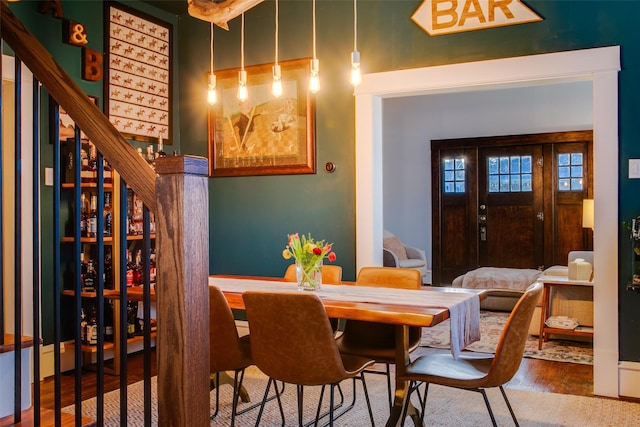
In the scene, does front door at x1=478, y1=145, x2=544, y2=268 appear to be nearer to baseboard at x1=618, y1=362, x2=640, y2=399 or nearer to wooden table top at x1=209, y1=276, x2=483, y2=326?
baseboard at x1=618, y1=362, x2=640, y2=399

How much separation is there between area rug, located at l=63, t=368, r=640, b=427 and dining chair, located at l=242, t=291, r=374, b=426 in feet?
2.60

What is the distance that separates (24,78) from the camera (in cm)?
398

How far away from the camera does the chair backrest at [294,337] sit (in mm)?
2467

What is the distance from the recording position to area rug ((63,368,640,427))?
3.25 meters

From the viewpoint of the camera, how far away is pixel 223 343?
2.89m

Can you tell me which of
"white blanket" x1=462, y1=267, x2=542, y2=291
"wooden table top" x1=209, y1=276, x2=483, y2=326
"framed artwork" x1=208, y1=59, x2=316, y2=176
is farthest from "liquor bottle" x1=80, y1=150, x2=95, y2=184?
"white blanket" x1=462, y1=267, x2=542, y2=291

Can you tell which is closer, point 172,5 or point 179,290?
point 179,290

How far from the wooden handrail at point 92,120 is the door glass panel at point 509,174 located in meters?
7.60

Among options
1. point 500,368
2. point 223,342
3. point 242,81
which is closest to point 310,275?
point 223,342

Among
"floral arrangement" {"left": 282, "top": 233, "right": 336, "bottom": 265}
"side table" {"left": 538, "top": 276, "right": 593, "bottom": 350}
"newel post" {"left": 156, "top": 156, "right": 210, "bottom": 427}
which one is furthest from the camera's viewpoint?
"side table" {"left": 538, "top": 276, "right": 593, "bottom": 350}

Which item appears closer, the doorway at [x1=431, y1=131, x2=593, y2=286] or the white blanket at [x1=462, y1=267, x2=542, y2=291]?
the white blanket at [x1=462, y1=267, x2=542, y2=291]

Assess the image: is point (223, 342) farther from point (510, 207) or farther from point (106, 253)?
point (510, 207)

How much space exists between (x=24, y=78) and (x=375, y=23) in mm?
2512

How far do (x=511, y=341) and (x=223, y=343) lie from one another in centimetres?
134
